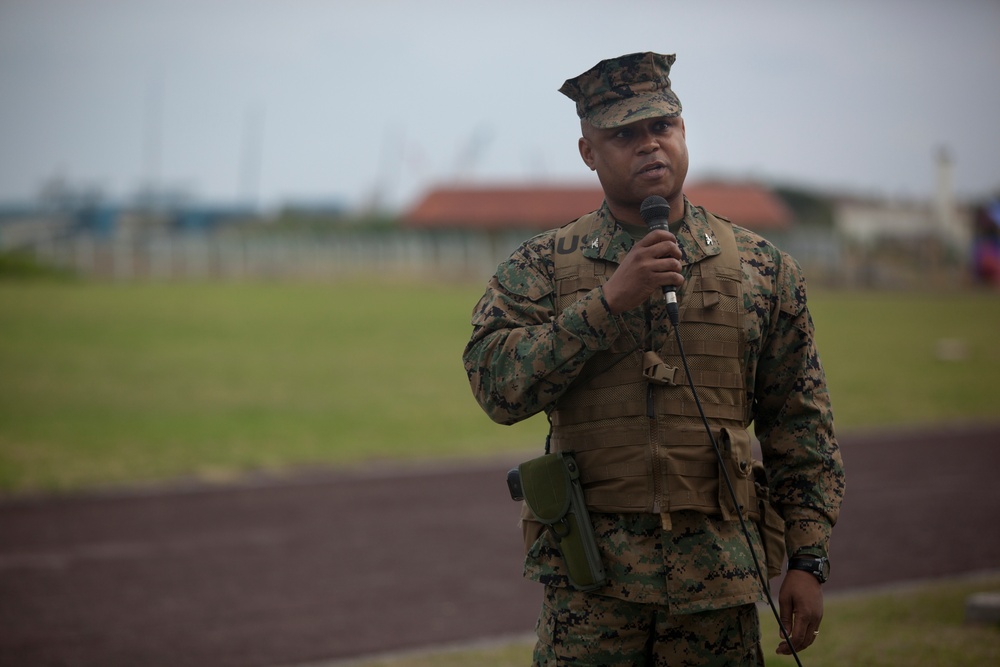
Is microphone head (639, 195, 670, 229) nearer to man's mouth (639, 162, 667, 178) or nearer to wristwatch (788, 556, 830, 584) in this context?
man's mouth (639, 162, 667, 178)

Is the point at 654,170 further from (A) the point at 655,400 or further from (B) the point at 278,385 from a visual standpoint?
(B) the point at 278,385

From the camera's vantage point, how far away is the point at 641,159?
2.87 m

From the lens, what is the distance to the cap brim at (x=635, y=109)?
2.85 metres

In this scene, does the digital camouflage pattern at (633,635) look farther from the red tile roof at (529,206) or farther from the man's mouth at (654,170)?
the red tile roof at (529,206)

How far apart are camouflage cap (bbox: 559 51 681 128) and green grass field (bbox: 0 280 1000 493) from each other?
9002 millimetres

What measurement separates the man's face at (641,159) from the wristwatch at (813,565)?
3.31 ft

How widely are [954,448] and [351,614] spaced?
846cm

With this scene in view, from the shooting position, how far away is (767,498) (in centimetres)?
308

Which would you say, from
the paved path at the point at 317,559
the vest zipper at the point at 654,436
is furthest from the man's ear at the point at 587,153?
the paved path at the point at 317,559

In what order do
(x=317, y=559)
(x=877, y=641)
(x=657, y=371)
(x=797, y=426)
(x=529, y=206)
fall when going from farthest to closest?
(x=529, y=206), (x=317, y=559), (x=877, y=641), (x=797, y=426), (x=657, y=371)

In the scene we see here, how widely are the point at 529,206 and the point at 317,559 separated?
61.8 metres

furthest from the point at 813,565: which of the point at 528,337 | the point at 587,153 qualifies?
the point at 587,153

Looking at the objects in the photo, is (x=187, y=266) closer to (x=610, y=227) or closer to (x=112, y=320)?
(x=112, y=320)

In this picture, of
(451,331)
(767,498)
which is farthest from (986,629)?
(451,331)
